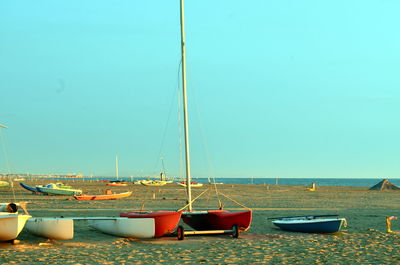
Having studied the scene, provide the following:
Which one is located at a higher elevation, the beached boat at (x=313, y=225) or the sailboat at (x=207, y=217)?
the sailboat at (x=207, y=217)

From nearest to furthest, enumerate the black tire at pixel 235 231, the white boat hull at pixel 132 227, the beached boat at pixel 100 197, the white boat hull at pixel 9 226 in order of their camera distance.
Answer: the white boat hull at pixel 9 226 → the white boat hull at pixel 132 227 → the black tire at pixel 235 231 → the beached boat at pixel 100 197

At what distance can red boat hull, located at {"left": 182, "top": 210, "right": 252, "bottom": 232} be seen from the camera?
20.8m

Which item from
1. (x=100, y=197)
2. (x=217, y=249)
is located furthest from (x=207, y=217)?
(x=100, y=197)

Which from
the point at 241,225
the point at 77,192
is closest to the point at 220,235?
the point at 241,225

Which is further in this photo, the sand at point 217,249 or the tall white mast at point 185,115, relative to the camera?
the tall white mast at point 185,115

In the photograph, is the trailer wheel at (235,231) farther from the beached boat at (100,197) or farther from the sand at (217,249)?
the beached boat at (100,197)

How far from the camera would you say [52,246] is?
57.4 feet

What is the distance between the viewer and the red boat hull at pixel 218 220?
2081 centimetres

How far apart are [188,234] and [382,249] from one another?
7170 mm

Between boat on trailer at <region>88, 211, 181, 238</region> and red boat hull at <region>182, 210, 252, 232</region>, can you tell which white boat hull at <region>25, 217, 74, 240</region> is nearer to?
boat on trailer at <region>88, 211, 181, 238</region>

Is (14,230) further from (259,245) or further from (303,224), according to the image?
(303,224)

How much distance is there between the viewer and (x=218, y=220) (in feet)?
70.4

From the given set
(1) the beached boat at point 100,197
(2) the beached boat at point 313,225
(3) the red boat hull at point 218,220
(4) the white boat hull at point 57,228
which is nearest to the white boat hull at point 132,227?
(4) the white boat hull at point 57,228

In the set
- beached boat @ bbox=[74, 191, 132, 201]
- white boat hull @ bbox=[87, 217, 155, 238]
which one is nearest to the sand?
white boat hull @ bbox=[87, 217, 155, 238]
